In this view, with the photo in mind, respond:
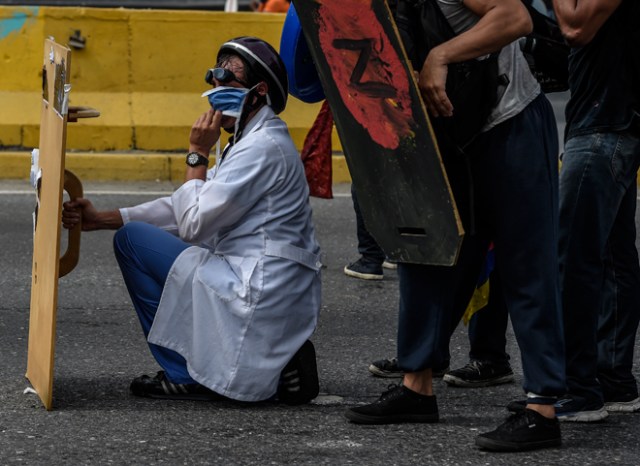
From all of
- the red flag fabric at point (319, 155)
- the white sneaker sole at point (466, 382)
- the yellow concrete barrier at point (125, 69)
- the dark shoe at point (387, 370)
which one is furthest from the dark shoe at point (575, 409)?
the yellow concrete barrier at point (125, 69)

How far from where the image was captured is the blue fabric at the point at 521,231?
4129 millimetres

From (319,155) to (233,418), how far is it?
287cm

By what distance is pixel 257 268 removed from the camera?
4637mm

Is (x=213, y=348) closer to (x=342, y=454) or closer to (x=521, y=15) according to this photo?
(x=342, y=454)

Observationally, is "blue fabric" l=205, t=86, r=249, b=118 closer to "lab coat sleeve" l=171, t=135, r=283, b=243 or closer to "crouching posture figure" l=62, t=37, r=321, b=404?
"crouching posture figure" l=62, t=37, r=321, b=404

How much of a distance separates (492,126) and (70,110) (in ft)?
4.25

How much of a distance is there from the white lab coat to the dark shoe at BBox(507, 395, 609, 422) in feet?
2.54

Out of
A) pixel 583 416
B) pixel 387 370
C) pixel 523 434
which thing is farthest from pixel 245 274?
pixel 583 416

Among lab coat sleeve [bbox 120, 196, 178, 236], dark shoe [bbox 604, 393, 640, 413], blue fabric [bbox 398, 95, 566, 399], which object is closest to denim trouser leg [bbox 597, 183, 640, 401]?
dark shoe [bbox 604, 393, 640, 413]

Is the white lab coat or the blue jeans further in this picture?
the white lab coat

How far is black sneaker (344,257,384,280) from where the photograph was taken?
7.20m

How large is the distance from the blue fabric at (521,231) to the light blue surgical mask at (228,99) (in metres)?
0.83

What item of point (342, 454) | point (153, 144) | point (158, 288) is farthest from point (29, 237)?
point (342, 454)

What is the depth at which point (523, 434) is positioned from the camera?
416cm
